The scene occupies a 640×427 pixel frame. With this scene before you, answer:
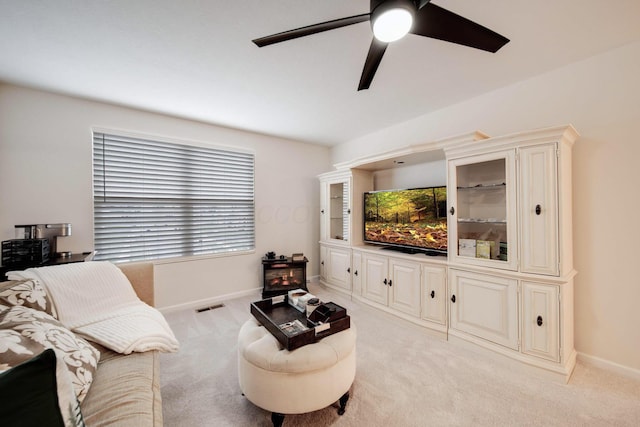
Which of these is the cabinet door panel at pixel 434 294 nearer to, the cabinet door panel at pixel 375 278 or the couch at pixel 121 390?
the cabinet door panel at pixel 375 278

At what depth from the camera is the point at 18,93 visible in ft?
7.65

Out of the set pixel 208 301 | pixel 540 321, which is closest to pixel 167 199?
pixel 208 301

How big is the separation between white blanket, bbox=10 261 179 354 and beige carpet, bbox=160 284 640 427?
0.50 m

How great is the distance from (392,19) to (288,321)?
1.86 m

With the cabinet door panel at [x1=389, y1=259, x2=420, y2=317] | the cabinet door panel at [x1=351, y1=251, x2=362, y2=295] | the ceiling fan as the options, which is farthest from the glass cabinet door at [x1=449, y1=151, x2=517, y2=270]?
the cabinet door panel at [x1=351, y1=251, x2=362, y2=295]

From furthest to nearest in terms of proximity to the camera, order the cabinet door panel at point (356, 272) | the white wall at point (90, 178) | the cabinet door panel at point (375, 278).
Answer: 1. the cabinet door panel at point (356, 272)
2. the cabinet door panel at point (375, 278)
3. the white wall at point (90, 178)

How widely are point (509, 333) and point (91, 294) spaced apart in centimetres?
320

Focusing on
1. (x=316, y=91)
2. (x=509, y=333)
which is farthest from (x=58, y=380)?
(x=509, y=333)

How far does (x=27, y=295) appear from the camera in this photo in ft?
4.53

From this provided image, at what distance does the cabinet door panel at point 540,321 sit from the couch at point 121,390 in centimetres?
247

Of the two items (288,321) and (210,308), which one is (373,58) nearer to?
(288,321)

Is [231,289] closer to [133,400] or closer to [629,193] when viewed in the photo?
[133,400]

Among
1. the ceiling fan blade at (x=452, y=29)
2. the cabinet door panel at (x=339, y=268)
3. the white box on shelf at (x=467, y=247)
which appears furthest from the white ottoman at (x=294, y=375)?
the cabinet door panel at (x=339, y=268)

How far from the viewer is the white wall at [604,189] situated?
1.84 meters
